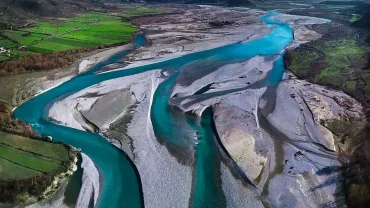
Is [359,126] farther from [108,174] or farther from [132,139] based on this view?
[108,174]

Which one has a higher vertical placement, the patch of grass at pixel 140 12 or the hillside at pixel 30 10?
the hillside at pixel 30 10

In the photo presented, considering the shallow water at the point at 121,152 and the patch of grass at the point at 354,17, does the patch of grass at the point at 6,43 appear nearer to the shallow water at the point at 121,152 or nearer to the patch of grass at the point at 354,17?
the shallow water at the point at 121,152

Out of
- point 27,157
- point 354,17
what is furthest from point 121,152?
point 354,17

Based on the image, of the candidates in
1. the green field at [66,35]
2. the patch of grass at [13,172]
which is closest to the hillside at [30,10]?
the green field at [66,35]

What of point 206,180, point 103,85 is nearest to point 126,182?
point 206,180

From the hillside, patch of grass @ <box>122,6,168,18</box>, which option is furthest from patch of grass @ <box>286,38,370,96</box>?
the hillside

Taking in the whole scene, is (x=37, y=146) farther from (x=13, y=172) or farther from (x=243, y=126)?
(x=243, y=126)
